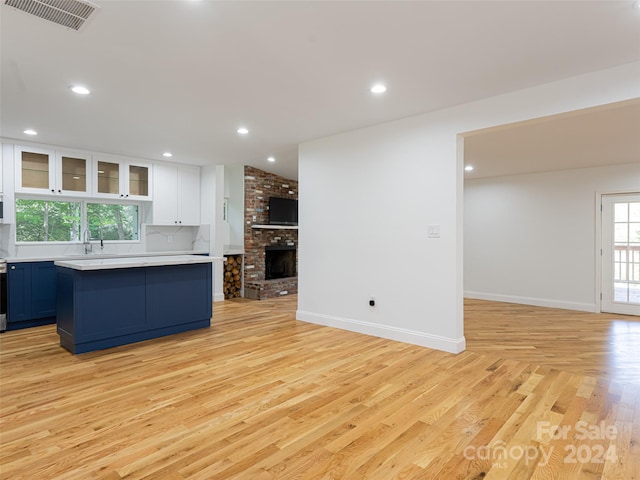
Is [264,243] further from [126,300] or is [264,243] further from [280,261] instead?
[126,300]

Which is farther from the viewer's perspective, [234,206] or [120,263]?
[234,206]

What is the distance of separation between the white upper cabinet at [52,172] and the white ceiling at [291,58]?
79 centimetres

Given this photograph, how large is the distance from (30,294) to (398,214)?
15.3 feet

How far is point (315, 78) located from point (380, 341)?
9.02 feet

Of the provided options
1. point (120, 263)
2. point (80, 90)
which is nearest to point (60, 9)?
point (80, 90)

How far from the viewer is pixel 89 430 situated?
224 centimetres

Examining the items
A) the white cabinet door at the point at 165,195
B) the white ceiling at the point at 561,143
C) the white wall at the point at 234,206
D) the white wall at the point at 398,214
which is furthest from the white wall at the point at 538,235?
the white cabinet door at the point at 165,195

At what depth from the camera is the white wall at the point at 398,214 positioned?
11.1 ft

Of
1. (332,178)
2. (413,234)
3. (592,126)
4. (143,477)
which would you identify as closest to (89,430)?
(143,477)

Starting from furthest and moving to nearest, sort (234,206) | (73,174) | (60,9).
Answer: (234,206) < (73,174) < (60,9)

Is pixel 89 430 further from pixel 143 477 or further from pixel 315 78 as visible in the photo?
pixel 315 78

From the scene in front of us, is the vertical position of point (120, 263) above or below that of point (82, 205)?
below

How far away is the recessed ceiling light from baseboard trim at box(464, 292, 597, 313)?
668cm

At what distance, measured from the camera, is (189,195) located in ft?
22.0
